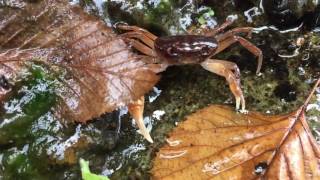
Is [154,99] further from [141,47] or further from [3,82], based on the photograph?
[3,82]

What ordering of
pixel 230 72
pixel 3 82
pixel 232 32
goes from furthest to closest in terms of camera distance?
pixel 232 32, pixel 230 72, pixel 3 82

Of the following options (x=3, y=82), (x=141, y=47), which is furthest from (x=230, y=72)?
(x=3, y=82)

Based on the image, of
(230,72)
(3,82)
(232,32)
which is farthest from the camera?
(232,32)

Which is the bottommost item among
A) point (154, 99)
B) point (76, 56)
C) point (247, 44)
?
point (154, 99)

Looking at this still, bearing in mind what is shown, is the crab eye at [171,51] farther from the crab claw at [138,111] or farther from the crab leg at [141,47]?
the crab claw at [138,111]

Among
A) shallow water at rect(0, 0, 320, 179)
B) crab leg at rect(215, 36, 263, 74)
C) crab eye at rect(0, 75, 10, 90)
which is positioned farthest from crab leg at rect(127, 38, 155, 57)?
crab eye at rect(0, 75, 10, 90)

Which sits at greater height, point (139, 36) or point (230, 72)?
point (139, 36)

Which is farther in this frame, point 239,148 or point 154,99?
point 154,99
